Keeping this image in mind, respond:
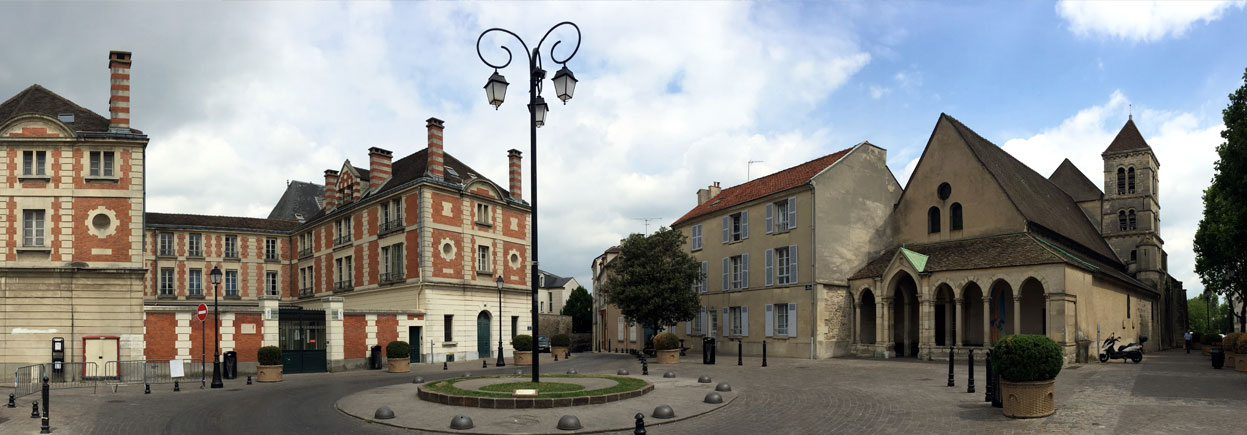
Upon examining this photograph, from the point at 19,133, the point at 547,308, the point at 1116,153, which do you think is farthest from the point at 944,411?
the point at 547,308

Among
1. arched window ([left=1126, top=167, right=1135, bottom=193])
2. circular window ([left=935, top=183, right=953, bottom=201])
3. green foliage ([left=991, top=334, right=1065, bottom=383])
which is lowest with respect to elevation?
green foliage ([left=991, top=334, right=1065, bottom=383])

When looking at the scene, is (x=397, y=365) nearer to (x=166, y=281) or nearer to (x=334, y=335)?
(x=334, y=335)

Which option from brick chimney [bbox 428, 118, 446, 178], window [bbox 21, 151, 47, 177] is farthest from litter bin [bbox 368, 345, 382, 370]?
window [bbox 21, 151, 47, 177]

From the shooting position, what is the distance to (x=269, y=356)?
79.0 feet

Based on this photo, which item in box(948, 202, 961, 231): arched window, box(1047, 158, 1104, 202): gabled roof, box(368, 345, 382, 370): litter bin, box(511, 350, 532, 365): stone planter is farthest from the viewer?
box(1047, 158, 1104, 202): gabled roof

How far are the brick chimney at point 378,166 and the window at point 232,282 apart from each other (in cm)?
1474

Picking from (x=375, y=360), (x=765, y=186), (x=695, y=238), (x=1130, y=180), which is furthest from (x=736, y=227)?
(x=1130, y=180)

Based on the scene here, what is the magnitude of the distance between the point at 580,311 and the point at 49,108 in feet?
169

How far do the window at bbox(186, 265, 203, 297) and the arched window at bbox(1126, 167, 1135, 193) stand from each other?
62777 mm

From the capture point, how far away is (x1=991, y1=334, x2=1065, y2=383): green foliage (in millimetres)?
12078

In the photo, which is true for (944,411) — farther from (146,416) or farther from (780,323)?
(780,323)

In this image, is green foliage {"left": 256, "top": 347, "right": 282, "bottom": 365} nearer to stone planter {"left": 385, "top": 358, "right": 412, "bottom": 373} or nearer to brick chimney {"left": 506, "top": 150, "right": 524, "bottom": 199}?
stone planter {"left": 385, "top": 358, "right": 412, "bottom": 373}

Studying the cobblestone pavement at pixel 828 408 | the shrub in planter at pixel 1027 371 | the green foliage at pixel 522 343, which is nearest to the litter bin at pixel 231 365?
the cobblestone pavement at pixel 828 408

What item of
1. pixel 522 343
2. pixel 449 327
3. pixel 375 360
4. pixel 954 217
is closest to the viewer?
pixel 375 360
